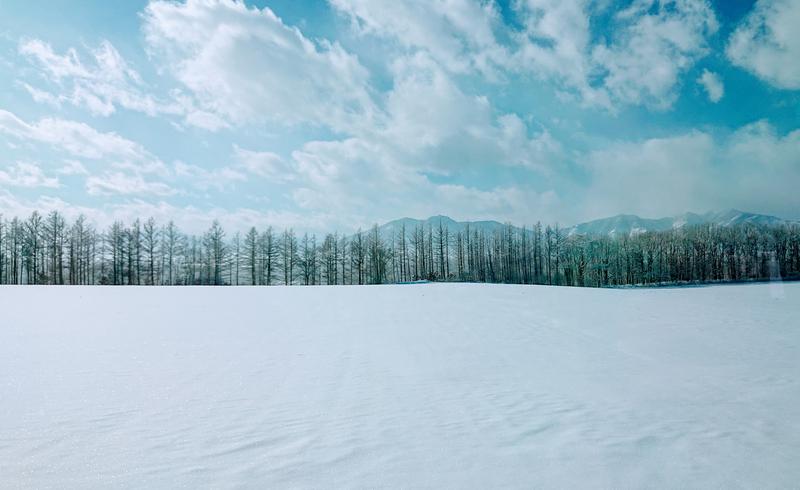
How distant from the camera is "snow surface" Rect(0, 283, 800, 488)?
2908 millimetres

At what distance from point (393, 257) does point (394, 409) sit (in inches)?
2407

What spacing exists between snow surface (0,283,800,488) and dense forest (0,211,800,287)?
4928cm

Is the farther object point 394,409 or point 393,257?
point 393,257

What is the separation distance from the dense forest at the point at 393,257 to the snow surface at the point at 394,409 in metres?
49.3

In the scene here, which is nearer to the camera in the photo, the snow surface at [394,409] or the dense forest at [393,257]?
the snow surface at [394,409]

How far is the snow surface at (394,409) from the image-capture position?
9.54 ft

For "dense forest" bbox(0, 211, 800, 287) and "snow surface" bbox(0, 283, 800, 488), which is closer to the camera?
"snow surface" bbox(0, 283, 800, 488)

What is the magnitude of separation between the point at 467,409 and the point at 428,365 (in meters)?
2.16

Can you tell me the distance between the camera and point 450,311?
44.9 feet

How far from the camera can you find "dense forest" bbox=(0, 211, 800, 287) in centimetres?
4978

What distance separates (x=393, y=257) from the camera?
2576 inches

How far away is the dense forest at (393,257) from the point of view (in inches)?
1960

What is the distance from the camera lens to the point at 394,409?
431cm

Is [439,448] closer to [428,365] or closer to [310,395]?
[310,395]
